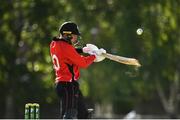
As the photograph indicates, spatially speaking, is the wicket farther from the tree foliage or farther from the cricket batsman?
the tree foliage

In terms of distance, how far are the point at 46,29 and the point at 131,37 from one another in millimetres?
3186

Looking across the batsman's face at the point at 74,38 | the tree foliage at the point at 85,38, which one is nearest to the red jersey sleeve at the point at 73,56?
the batsman's face at the point at 74,38

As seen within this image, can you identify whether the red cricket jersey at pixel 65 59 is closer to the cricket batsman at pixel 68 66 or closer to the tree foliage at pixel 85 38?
the cricket batsman at pixel 68 66

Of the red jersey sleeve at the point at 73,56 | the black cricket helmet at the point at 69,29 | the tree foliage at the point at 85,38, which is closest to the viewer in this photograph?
the red jersey sleeve at the point at 73,56

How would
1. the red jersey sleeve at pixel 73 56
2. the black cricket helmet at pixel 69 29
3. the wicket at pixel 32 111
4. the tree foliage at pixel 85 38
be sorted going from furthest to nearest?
the tree foliage at pixel 85 38 < the black cricket helmet at pixel 69 29 < the red jersey sleeve at pixel 73 56 < the wicket at pixel 32 111

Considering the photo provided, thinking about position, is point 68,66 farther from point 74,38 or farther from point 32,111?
point 32,111

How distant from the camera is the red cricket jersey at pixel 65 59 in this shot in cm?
802

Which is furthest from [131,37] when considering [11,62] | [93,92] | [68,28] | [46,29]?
[68,28]

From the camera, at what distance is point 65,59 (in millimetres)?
8055

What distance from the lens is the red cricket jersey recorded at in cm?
802

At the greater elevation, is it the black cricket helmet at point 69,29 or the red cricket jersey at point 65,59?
the black cricket helmet at point 69,29

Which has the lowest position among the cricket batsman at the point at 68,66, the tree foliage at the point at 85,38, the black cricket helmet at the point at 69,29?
the cricket batsman at the point at 68,66

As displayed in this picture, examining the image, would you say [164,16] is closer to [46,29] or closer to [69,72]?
[46,29]

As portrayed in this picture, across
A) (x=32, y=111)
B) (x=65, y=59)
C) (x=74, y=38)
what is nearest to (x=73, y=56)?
(x=65, y=59)
